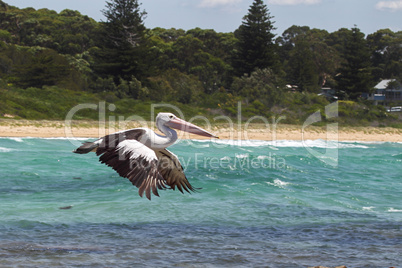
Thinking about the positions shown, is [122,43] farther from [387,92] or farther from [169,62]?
[387,92]

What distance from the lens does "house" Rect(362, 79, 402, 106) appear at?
2229 inches

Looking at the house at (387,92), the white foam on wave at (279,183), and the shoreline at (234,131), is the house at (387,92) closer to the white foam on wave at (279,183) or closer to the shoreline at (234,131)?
the shoreline at (234,131)

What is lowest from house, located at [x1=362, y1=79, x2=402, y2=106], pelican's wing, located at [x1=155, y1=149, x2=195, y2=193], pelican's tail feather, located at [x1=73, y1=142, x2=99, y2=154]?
pelican's wing, located at [x1=155, y1=149, x2=195, y2=193]

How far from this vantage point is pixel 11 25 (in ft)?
174

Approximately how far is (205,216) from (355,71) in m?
37.5

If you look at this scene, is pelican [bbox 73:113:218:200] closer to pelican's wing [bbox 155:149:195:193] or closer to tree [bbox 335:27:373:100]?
pelican's wing [bbox 155:149:195:193]

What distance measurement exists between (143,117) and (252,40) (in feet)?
52.9

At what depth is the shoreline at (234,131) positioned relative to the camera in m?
24.8

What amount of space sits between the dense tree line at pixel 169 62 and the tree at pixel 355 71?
0.28ft

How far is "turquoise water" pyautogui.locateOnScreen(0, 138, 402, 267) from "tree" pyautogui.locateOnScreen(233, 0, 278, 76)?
23811 millimetres

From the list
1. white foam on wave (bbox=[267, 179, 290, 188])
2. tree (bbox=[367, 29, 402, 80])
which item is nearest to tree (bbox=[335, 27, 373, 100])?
tree (bbox=[367, 29, 402, 80])

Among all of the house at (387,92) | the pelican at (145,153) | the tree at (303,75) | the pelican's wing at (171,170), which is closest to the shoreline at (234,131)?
the tree at (303,75)

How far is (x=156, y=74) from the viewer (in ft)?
130

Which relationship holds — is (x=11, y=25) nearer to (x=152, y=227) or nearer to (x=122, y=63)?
(x=122, y=63)
